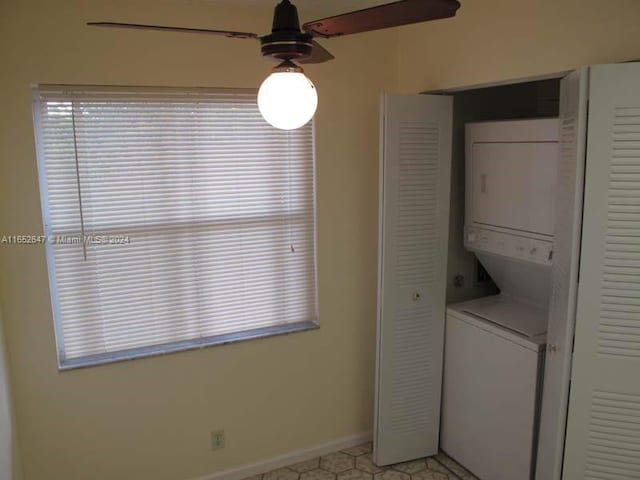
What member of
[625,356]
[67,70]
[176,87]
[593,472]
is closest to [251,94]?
[176,87]

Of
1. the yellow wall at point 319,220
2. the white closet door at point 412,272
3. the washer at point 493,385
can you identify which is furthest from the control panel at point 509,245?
the yellow wall at point 319,220

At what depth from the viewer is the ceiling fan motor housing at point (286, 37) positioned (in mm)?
1286

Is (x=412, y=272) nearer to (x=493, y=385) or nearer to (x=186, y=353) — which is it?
→ (x=493, y=385)

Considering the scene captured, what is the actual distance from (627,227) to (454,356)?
1.33 meters

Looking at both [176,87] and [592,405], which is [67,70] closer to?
[176,87]

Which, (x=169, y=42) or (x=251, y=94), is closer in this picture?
(x=169, y=42)

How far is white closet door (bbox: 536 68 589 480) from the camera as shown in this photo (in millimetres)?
1655

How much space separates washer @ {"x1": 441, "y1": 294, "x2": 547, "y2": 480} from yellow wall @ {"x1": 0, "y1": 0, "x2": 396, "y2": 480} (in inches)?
19.8

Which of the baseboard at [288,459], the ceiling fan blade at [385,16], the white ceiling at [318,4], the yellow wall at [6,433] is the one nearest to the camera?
the ceiling fan blade at [385,16]

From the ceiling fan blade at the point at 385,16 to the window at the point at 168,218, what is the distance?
117 centimetres

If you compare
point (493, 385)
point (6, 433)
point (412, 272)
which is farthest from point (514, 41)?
point (6, 433)

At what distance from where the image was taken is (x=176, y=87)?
→ 89.6 inches

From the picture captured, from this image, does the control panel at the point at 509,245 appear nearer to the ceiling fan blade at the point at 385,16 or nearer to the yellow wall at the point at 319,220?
the yellow wall at the point at 319,220

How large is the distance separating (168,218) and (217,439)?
119 cm
